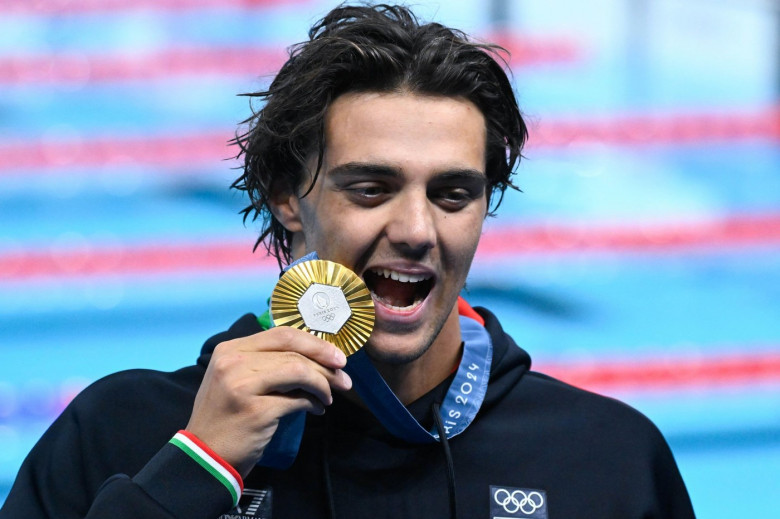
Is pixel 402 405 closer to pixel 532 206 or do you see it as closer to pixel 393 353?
pixel 393 353

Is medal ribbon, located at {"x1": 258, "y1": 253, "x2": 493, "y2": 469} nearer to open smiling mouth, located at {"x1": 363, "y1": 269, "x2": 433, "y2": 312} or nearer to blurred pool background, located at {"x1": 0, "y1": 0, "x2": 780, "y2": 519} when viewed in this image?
open smiling mouth, located at {"x1": 363, "y1": 269, "x2": 433, "y2": 312}

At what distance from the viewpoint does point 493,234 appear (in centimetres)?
484

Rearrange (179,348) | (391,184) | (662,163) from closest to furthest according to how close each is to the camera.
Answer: (391,184)
(179,348)
(662,163)

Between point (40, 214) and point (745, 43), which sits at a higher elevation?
point (745, 43)

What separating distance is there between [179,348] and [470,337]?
283 centimetres

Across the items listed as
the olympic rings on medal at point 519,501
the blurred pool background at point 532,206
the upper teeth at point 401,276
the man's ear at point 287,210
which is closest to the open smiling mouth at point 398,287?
the upper teeth at point 401,276

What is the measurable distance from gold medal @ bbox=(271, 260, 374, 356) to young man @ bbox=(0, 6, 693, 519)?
87 mm

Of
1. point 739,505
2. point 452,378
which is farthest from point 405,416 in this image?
point 739,505

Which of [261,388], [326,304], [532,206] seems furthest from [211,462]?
[532,206]

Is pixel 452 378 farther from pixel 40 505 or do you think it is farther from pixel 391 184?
pixel 40 505

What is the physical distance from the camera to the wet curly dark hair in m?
1.60

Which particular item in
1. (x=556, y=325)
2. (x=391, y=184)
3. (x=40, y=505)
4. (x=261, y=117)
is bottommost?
(x=40, y=505)

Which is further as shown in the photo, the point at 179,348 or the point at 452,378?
the point at 179,348

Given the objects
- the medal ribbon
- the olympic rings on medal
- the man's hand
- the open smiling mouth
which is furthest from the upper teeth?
the olympic rings on medal
